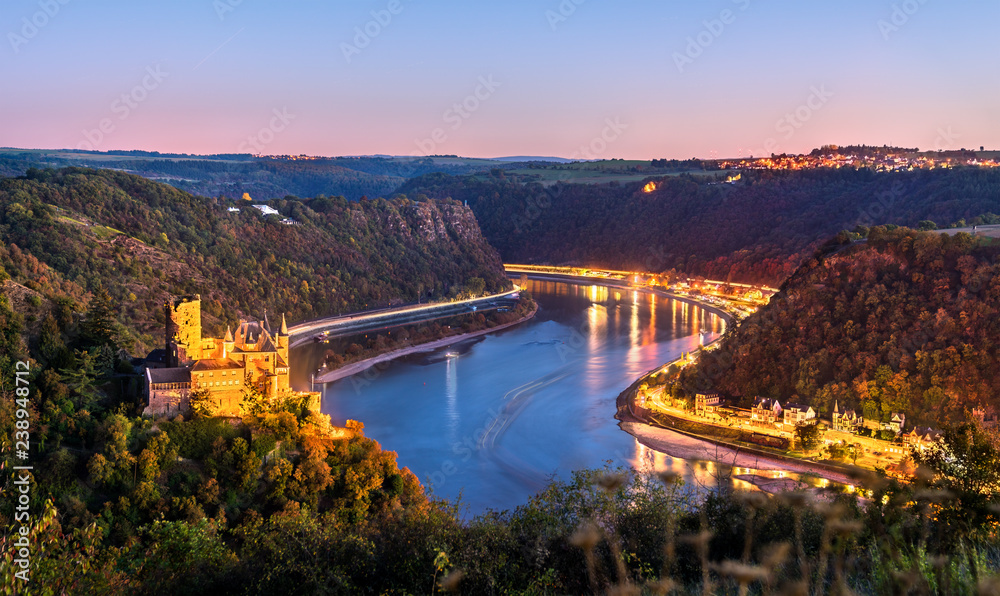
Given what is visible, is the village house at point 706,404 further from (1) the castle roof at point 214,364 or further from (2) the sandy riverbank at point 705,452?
(1) the castle roof at point 214,364

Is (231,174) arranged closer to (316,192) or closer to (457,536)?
(316,192)

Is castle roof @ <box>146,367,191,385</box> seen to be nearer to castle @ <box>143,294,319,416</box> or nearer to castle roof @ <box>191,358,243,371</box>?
castle @ <box>143,294,319,416</box>

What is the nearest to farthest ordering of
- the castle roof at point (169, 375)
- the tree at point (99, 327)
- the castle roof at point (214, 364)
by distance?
the castle roof at point (169, 375) → the castle roof at point (214, 364) → the tree at point (99, 327)

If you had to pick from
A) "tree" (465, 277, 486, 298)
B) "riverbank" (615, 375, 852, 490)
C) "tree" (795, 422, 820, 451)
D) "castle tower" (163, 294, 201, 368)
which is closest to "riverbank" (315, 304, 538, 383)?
"tree" (465, 277, 486, 298)

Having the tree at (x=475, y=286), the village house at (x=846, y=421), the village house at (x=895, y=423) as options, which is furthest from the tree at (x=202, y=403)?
the tree at (x=475, y=286)

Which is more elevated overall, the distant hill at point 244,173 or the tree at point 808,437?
the distant hill at point 244,173

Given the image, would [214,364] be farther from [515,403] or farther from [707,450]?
[707,450]
